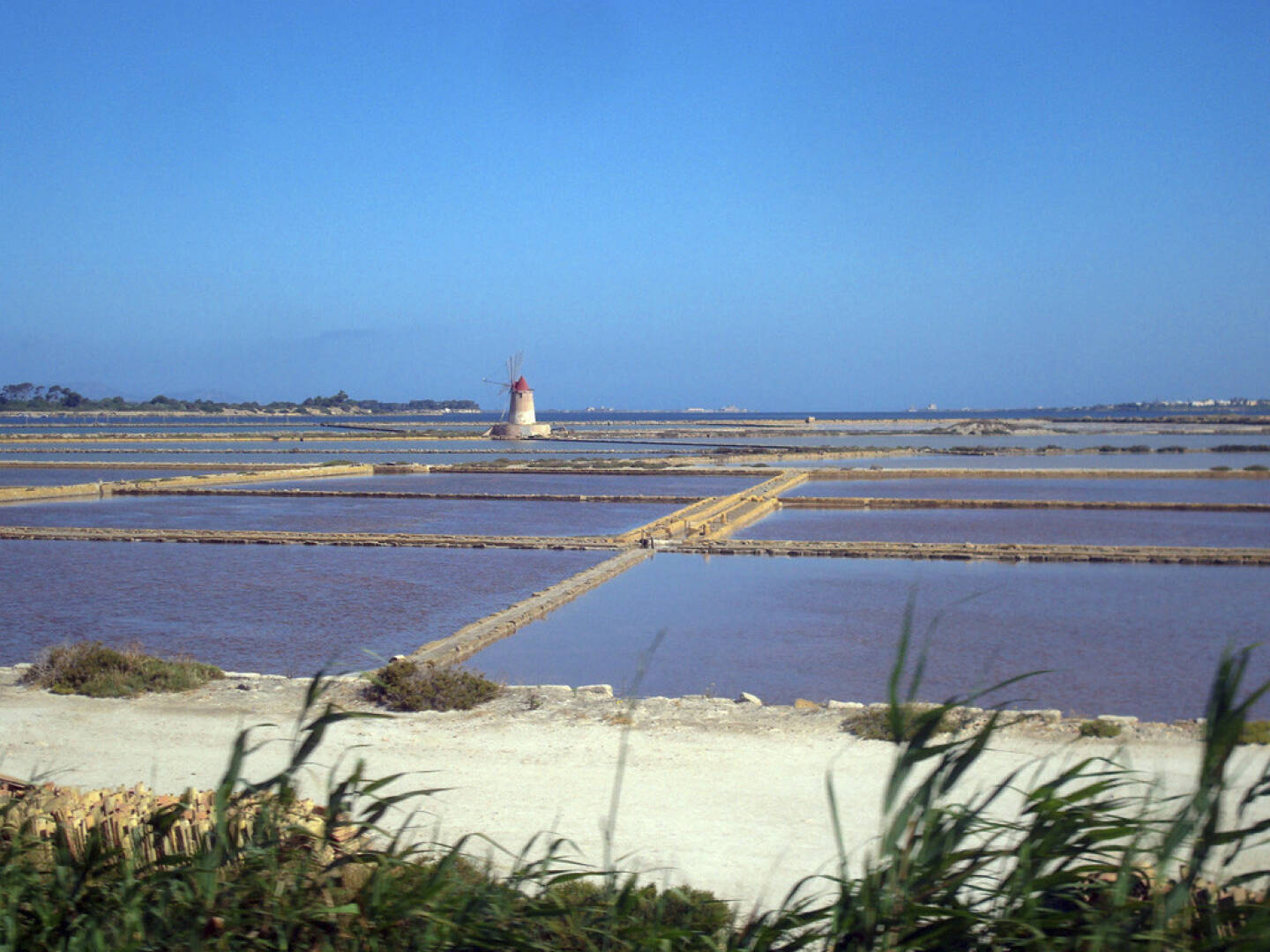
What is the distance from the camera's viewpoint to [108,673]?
5.75 m

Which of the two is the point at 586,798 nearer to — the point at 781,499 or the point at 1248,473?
the point at 781,499

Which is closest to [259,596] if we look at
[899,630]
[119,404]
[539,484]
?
[899,630]

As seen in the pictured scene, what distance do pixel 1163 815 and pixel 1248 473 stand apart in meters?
24.7

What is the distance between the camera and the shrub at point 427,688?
5.50 m

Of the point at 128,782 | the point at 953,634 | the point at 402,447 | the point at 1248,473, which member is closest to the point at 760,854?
the point at 128,782

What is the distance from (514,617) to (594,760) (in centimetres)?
353

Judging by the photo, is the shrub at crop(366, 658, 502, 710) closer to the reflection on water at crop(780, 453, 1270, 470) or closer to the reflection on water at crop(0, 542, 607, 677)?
the reflection on water at crop(0, 542, 607, 677)

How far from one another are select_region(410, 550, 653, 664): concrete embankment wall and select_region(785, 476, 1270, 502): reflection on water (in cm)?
959

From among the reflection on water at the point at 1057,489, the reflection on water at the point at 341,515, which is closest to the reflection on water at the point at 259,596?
the reflection on water at the point at 341,515

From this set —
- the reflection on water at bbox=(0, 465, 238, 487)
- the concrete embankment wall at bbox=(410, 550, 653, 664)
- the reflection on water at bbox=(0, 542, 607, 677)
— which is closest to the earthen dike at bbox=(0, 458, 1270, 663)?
the concrete embankment wall at bbox=(410, 550, 653, 664)

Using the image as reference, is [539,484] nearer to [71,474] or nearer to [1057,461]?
[71,474]

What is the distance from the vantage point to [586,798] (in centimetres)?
402

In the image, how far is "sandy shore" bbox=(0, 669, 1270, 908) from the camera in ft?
11.7

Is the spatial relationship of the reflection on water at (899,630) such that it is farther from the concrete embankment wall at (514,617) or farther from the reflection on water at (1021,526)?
the reflection on water at (1021,526)
